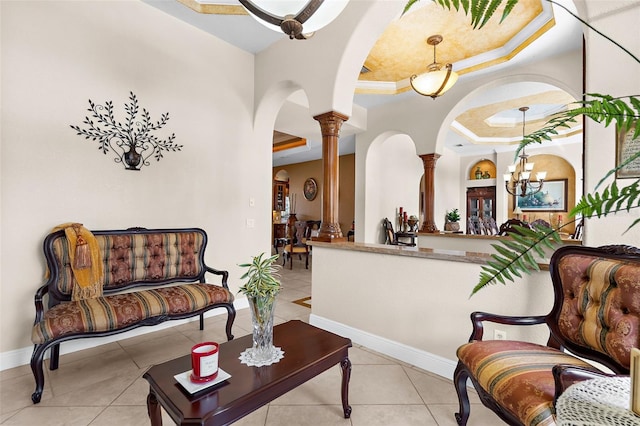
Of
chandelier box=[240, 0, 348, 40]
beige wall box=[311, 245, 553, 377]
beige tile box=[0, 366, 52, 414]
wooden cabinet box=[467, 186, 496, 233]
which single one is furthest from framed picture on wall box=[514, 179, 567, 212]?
beige tile box=[0, 366, 52, 414]

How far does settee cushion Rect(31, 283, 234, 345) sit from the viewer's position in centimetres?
195

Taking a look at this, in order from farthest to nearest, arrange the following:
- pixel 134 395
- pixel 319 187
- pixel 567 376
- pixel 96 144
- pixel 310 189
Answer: pixel 310 189 < pixel 319 187 < pixel 96 144 < pixel 134 395 < pixel 567 376

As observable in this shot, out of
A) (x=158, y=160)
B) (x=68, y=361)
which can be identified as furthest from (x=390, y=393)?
(x=158, y=160)

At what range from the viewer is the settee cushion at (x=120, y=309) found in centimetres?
195

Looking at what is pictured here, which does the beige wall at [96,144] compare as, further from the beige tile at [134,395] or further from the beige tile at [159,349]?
the beige tile at [134,395]

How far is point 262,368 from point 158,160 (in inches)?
98.5

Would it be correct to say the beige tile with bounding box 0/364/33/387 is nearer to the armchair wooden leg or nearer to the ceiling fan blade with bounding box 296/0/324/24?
the armchair wooden leg

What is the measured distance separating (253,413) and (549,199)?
9.42 metres

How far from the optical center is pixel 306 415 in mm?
1752

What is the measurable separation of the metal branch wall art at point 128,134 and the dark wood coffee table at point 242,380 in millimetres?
2185

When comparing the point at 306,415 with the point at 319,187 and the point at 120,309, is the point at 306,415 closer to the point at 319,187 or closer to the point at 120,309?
the point at 120,309

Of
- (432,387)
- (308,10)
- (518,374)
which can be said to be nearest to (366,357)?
(432,387)

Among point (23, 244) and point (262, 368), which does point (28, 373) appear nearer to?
point (23, 244)

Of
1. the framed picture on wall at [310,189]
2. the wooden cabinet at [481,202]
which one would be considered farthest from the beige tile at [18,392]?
the wooden cabinet at [481,202]
